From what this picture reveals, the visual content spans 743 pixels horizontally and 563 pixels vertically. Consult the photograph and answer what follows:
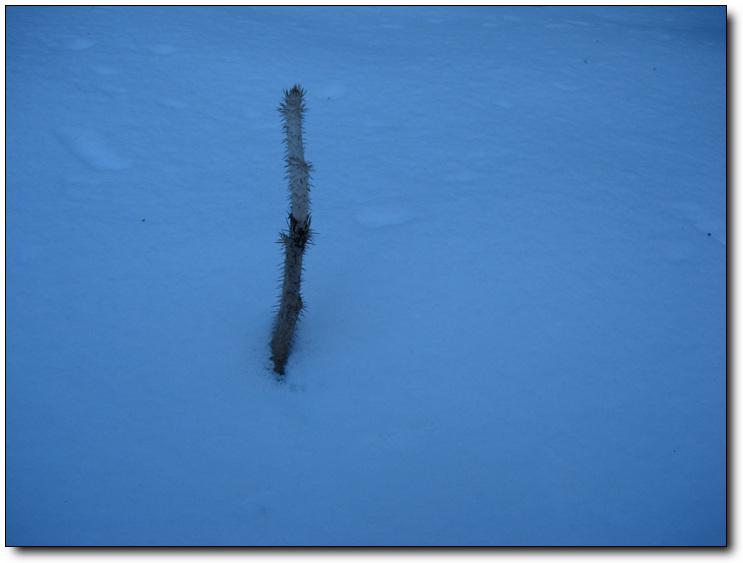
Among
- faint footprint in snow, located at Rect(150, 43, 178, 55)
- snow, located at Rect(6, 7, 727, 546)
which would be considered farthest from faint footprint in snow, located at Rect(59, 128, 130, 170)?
faint footprint in snow, located at Rect(150, 43, 178, 55)

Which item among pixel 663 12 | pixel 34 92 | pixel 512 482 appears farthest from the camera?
pixel 663 12

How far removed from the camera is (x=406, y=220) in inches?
134

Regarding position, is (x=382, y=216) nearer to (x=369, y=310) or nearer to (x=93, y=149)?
(x=369, y=310)

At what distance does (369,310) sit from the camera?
291cm

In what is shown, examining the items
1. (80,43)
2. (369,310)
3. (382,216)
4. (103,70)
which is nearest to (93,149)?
(103,70)

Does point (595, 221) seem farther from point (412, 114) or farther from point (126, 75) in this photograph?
point (126, 75)

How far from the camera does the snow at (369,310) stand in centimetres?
230

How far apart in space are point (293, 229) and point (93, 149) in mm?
2323

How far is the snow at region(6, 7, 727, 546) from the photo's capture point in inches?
90.6

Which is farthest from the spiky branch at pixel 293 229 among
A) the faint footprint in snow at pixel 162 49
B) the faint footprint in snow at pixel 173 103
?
the faint footprint in snow at pixel 162 49

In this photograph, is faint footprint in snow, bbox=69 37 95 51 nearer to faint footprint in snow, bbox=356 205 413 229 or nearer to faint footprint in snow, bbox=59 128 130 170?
faint footprint in snow, bbox=59 128 130 170

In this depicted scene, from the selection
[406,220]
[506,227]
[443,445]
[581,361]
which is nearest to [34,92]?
[406,220]

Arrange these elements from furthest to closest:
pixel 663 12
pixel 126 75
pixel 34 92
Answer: pixel 663 12
pixel 126 75
pixel 34 92

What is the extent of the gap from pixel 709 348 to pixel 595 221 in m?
1.00
